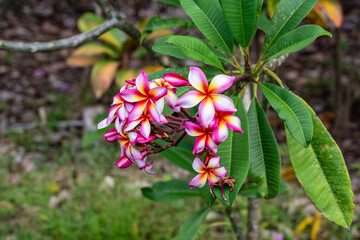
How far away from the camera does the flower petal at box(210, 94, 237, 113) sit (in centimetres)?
50

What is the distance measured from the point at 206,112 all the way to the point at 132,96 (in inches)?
4.4

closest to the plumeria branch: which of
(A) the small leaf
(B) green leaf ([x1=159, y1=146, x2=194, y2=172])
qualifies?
(B) green leaf ([x1=159, y1=146, x2=194, y2=172])

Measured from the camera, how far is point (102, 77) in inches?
96.0

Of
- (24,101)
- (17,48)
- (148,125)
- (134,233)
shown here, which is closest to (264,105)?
(148,125)

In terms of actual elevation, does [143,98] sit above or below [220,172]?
above

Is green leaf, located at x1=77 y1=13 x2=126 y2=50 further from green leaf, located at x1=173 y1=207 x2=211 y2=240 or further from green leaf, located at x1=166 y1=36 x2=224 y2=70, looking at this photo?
green leaf, located at x1=166 y1=36 x2=224 y2=70

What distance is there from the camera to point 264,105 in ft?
3.02

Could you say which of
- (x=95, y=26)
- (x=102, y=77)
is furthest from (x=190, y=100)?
(x=95, y=26)

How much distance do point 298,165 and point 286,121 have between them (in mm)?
129

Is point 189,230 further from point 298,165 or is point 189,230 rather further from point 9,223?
point 9,223

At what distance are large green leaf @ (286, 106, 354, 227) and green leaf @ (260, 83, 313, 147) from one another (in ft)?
0.23

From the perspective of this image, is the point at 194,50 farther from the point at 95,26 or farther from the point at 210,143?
the point at 95,26

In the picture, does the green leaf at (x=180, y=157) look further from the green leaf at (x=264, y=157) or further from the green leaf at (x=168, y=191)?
the green leaf at (x=264, y=157)

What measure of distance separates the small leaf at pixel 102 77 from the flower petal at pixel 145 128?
190 centimetres
